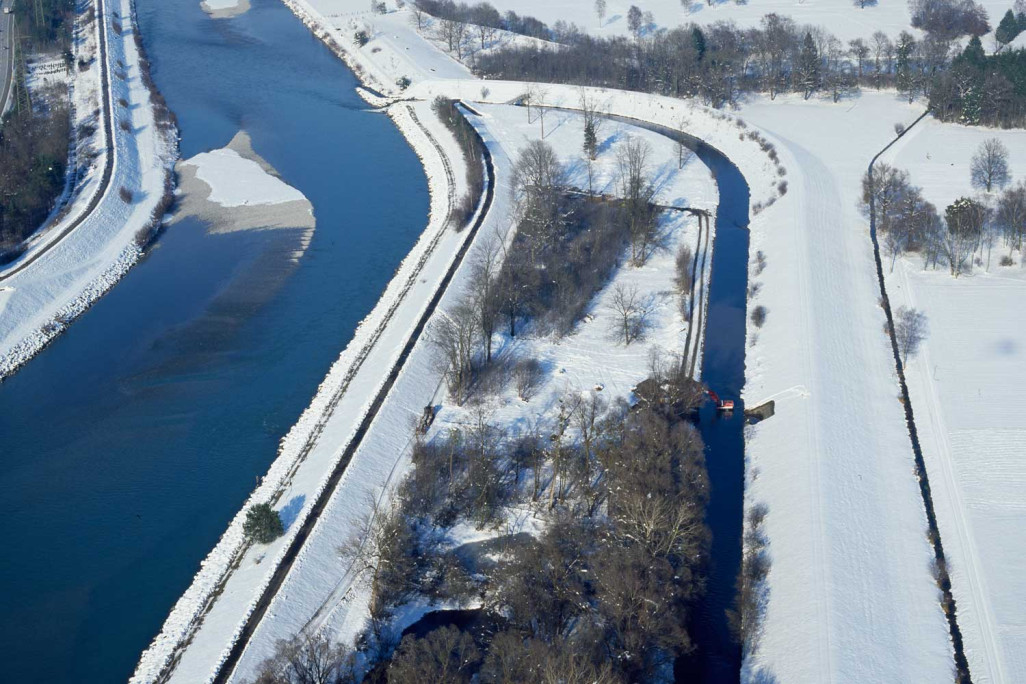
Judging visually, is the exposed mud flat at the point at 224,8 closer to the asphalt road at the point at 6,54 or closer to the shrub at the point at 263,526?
the asphalt road at the point at 6,54

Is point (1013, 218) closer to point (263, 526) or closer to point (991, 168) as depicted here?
point (991, 168)

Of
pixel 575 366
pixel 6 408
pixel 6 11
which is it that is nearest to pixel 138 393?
pixel 6 408

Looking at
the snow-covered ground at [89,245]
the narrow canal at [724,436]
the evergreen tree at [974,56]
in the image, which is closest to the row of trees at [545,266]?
the narrow canal at [724,436]

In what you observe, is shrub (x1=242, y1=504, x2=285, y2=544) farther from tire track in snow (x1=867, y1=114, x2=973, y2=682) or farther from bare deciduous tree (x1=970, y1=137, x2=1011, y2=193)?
bare deciduous tree (x1=970, y1=137, x2=1011, y2=193)

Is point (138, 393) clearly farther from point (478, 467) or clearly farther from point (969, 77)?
point (969, 77)

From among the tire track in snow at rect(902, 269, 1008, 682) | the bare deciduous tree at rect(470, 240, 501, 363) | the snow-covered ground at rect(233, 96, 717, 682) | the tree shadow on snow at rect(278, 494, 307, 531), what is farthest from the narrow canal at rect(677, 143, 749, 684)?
the tree shadow on snow at rect(278, 494, 307, 531)

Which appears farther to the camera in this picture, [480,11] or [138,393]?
[480,11]
